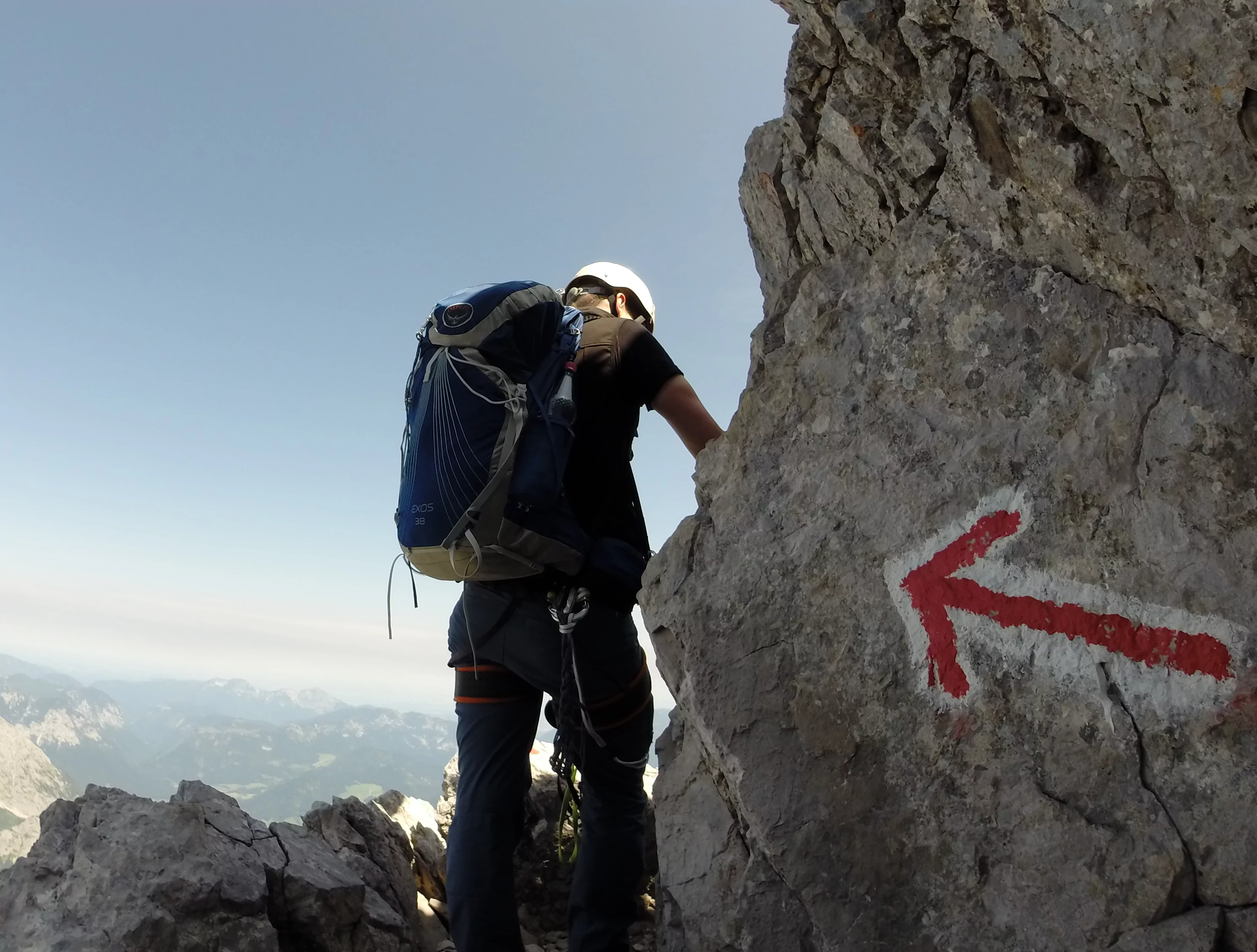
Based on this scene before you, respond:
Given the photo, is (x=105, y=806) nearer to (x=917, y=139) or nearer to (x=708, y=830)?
(x=708, y=830)

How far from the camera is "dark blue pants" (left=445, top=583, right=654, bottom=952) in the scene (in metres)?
4.29

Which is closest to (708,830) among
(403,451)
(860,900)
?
(860,900)

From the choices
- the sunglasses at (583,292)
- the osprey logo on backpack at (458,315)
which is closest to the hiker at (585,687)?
the osprey logo on backpack at (458,315)

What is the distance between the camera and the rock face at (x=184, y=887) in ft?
14.8

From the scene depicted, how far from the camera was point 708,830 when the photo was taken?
14.3 ft

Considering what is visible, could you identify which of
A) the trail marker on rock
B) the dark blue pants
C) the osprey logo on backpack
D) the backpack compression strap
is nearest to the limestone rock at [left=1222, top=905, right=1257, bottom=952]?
the trail marker on rock

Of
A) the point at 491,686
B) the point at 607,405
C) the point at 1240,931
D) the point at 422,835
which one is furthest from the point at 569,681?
the point at 422,835

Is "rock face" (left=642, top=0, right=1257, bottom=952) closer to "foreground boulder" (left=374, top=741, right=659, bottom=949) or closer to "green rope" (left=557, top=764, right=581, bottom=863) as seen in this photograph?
"green rope" (left=557, top=764, right=581, bottom=863)

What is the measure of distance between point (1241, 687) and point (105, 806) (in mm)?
6187

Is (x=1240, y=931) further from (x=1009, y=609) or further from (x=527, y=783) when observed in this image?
(x=527, y=783)

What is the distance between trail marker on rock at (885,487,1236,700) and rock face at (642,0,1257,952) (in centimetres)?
1

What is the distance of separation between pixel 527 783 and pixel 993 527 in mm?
2815

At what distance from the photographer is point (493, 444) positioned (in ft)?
13.7

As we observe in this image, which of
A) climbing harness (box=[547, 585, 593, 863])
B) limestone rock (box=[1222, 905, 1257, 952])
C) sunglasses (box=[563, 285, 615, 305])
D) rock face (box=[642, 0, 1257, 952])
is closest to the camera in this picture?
limestone rock (box=[1222, 905, 1257, 952])
